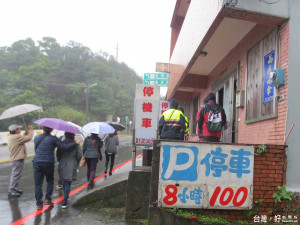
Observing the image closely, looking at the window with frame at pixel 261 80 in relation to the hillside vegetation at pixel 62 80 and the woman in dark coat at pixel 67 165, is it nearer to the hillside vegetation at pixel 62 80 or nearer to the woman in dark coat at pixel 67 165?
the woman in dark coat at pixel 67 165

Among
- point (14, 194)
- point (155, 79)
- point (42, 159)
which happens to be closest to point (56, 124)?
point (42, 159)

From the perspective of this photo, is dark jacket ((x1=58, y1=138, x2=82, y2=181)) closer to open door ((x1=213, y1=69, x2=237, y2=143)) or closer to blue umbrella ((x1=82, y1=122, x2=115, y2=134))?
blue umbrella ((x1=82, y1=122, x2=115, y2=134))

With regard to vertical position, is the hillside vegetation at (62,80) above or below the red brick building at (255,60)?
above

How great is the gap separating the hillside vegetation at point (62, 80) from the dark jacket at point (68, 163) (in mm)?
37633

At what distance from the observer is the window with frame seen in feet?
14.5

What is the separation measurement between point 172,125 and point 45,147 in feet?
8.90

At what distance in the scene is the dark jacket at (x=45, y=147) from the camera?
16.7 ft

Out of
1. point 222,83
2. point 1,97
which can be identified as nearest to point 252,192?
point 222,83

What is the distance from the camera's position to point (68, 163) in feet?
17.7

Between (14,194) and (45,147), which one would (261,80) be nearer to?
(45,147)

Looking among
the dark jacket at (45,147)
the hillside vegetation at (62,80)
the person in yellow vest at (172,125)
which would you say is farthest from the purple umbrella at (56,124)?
the hillside vegetation at (62,80)

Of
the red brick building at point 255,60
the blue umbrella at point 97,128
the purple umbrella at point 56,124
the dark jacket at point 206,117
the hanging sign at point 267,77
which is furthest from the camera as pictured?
the blue umbrella at point 97,128

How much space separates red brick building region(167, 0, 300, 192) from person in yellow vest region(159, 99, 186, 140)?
148 cm

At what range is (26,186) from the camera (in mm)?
6965
